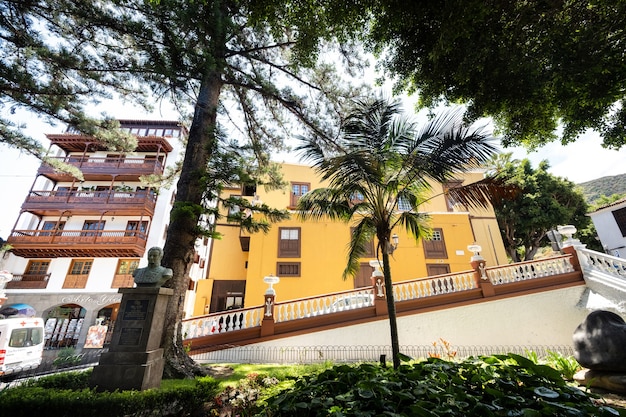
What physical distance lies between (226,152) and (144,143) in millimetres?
17396

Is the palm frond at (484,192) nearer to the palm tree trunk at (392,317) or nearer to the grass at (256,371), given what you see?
the palm tree trunk at (392,317)

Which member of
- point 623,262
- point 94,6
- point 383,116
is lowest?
Answer: point 623,262

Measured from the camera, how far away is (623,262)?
979 centimetres

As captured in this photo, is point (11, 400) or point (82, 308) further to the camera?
point (82, 308)

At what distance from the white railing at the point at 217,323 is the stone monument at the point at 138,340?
513 centimetres

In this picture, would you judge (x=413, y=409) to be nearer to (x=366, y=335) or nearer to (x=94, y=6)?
(x=366, y=335)

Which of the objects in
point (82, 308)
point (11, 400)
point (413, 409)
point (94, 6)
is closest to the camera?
point (413, 409)

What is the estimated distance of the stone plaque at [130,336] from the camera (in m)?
4.65

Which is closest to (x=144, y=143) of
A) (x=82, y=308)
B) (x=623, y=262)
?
(x=82, y=308)

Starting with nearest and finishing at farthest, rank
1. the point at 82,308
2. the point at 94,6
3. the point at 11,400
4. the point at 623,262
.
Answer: the point at 11,400
the point at 94,6
the point at 623,262
the point at 82,308

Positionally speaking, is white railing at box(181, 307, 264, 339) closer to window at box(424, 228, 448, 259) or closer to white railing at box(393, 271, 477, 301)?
white railing at box(393, 271, 477, 301)

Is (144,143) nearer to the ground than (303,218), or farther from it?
farther from it

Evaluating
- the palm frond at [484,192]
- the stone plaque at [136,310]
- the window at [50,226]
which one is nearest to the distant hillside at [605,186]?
the palm frond at [484,192]

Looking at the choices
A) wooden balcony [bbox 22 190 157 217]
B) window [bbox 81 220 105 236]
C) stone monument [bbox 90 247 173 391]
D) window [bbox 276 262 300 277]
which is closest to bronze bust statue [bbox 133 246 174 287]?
stone monument [bbox 90 247 173 391]
